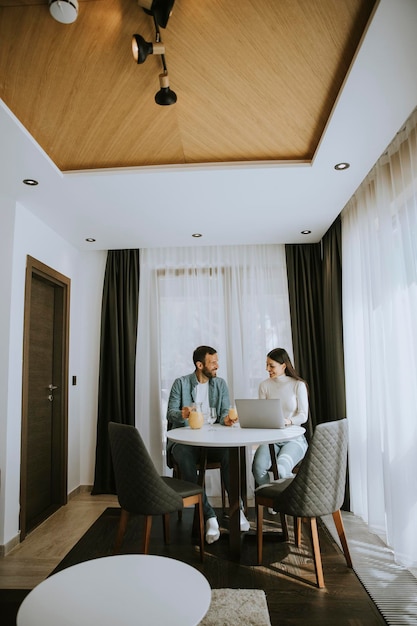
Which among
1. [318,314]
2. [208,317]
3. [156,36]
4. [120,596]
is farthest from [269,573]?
[156,36]

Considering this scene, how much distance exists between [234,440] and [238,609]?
0.81 m

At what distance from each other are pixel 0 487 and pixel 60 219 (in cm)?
205

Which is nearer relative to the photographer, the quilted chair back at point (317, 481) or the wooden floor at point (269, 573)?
the wooden floor at point (269, 573)

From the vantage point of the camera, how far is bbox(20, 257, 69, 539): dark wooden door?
331 centimetres

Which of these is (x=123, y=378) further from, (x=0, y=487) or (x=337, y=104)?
(x=337, y=104)

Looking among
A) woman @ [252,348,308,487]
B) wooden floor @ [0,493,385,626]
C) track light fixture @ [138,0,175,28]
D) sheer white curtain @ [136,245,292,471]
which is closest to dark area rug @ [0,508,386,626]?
wooden floor @ [0,493,385,626]

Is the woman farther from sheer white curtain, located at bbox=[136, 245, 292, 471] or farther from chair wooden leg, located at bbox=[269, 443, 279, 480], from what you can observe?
sheer white curtain, located at bbox=[136, 245, 292, 471]

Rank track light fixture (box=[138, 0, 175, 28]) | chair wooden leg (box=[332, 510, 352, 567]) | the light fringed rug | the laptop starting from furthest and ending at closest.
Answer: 1. the laptop
2. chair wooden leg (box=[332, 510, 352, 567])
3. the light fringed rug
4. track light fixture (box=[138, 0, 175, 28])

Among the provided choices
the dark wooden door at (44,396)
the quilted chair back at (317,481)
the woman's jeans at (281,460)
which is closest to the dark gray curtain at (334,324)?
the woman's jeans at (281,460)

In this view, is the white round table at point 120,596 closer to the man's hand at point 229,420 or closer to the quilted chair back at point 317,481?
the quilted chair back at point 317,481

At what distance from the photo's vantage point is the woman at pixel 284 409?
299cm

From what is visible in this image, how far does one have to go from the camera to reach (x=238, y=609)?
2.05m

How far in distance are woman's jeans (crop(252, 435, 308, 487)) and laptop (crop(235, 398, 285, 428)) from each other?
11.3 inches

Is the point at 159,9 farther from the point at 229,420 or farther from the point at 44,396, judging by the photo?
the point at 44,396
